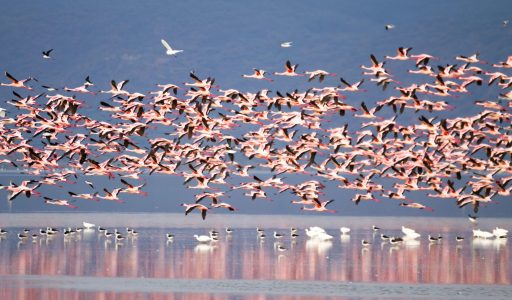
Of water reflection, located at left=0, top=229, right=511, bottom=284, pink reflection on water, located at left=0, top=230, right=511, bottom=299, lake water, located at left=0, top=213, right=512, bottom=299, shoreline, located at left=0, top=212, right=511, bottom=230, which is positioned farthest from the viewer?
shoreline, located at left=0, top=212, right=511, bottom=230

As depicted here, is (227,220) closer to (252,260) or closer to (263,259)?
(263,259)

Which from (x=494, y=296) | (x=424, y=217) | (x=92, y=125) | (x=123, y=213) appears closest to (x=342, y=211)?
(x=424, y=217)

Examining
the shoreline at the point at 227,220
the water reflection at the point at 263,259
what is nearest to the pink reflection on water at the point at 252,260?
the water reflection at the point at 263,259

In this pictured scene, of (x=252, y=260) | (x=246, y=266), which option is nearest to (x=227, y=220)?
(x=252, y=260)

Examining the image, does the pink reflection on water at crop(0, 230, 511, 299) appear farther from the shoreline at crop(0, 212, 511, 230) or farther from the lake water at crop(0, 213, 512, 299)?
the shoreline at crop(0, 212, 511, 230)

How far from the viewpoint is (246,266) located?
35.1 meters

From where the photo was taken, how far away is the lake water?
29.5m

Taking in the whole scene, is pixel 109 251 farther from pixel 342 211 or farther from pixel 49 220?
pixel 342 211

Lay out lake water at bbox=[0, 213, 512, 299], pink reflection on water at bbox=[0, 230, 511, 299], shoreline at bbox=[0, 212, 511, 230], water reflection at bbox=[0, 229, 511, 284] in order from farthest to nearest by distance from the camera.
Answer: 1. shoreline at bbox=[0, 212, 511, 230]
2. water reflection at bbox=[0, 229, 511, 284]
3. pink reflection on water at bbox=[0, 230, 511, 299]
4. lake water at bbox=[0, 213, 512, 299]

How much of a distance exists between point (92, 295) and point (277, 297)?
4.19 m

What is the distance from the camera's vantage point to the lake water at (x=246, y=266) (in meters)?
29.5

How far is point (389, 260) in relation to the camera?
3728 centimetres

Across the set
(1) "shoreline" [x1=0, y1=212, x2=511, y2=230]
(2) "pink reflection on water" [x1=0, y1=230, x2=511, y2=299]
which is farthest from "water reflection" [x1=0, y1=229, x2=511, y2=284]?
(1) "shoreline" [x1=0, y1=212, x2=511, y2=230]

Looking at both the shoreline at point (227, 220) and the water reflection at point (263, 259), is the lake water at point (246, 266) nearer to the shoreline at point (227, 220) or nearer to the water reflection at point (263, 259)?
the water reflection at point (263, 259)
